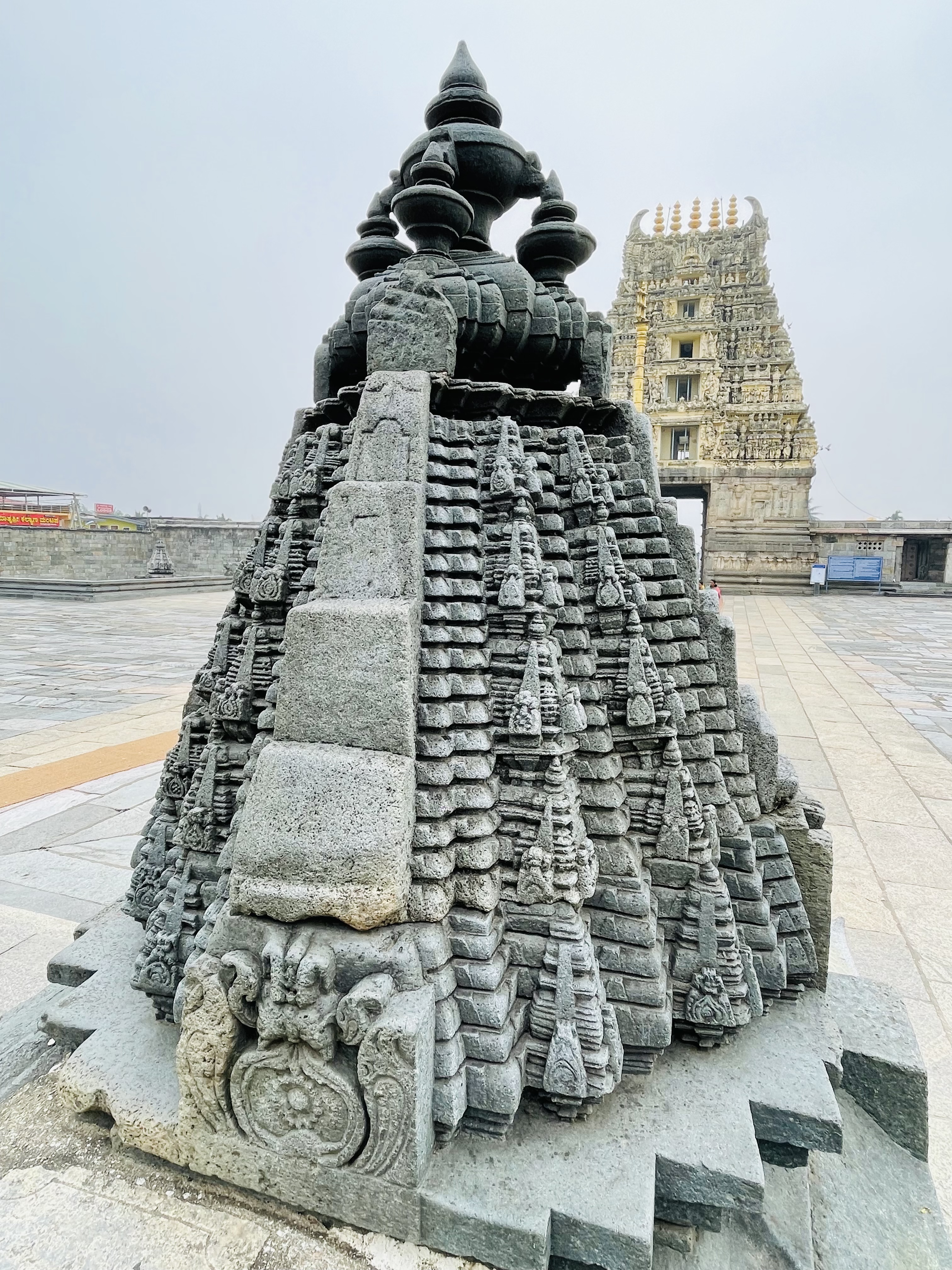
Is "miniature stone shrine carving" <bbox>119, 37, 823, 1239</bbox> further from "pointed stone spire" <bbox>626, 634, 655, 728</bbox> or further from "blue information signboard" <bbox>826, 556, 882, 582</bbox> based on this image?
"blue information signboard" <bbox>826, 556, 882, 582</bbox>

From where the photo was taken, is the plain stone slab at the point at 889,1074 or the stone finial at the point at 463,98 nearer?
the plain stone slab at the point at 889,1074

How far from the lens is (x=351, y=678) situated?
2.57m

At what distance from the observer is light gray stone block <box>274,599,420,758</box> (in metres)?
2.55

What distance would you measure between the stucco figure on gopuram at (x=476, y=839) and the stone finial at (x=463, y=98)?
0.03 meters

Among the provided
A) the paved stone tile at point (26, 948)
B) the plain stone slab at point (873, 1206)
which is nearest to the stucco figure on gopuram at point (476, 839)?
the plain stone slab at point (873, 1206)

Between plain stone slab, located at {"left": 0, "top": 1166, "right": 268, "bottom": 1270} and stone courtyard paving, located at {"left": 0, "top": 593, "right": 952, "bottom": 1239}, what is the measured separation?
227 cm

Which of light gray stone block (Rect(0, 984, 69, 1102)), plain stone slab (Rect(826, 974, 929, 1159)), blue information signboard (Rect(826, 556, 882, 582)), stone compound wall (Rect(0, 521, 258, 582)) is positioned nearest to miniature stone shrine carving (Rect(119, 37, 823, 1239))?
plain stone slab (Rect(826, 974, 929, 1159))

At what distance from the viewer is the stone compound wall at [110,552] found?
33.0 m

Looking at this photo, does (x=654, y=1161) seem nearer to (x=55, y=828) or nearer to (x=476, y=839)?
(x=476, y=839)

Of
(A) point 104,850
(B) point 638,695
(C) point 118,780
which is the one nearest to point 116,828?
(A) point 104,850

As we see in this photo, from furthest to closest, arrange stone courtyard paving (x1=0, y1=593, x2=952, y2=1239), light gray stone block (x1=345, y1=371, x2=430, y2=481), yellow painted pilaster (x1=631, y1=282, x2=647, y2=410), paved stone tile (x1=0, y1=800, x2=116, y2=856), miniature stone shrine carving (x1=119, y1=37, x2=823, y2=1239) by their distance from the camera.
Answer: yellow painted pilaster (x1=631, y1=282, x2=647, y2=410) → paved stone tile (x1=0, y1=800, x2=116, y2=856) → stone courtyard paving (x1=0, y1=593, x2=952, y2=1239) → light gray stone block (x1=345, y1=371, x2=430, y2=481) → miniature stone shrine carving (x1=119, y1=37, x2=823, y2=1239)

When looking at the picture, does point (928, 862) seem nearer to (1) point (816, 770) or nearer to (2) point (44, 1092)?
(1) point (816, 770)

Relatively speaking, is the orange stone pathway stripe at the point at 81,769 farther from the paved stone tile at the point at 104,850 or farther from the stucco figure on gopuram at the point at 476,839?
the stucco figure on gopuram at the point at 476,839

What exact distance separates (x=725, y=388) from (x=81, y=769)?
3359cm
